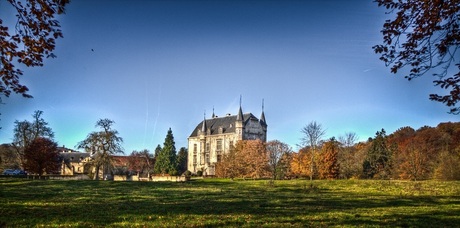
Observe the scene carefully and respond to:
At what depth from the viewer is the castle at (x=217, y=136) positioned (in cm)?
8450

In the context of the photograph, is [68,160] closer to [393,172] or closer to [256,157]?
[256,157]

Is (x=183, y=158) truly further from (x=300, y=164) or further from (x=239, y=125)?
(x=300, y=164)

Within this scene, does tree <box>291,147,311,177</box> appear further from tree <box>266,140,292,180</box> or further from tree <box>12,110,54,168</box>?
tree <box>12,110,54,168</box>

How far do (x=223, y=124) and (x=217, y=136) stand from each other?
3.54m

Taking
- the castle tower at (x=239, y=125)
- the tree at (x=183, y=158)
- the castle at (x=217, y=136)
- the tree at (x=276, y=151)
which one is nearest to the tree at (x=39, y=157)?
the tree at (x=276, y=151)

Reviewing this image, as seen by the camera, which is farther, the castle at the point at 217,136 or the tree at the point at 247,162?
the castle at the point at 217,136

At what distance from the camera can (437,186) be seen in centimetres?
2962

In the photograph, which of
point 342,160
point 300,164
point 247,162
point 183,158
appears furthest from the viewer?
point 183,158

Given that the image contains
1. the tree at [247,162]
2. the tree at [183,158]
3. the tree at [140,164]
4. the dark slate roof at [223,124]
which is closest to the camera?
the tree at [247,162]

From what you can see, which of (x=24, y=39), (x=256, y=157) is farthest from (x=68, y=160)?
(x=24, y=39)

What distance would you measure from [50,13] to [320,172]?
53548 millimetres

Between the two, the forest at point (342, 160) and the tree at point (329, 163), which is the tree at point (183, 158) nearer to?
the forest at point (342, 160)

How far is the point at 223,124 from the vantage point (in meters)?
90.2

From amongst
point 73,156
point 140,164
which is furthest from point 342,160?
point 73,156
